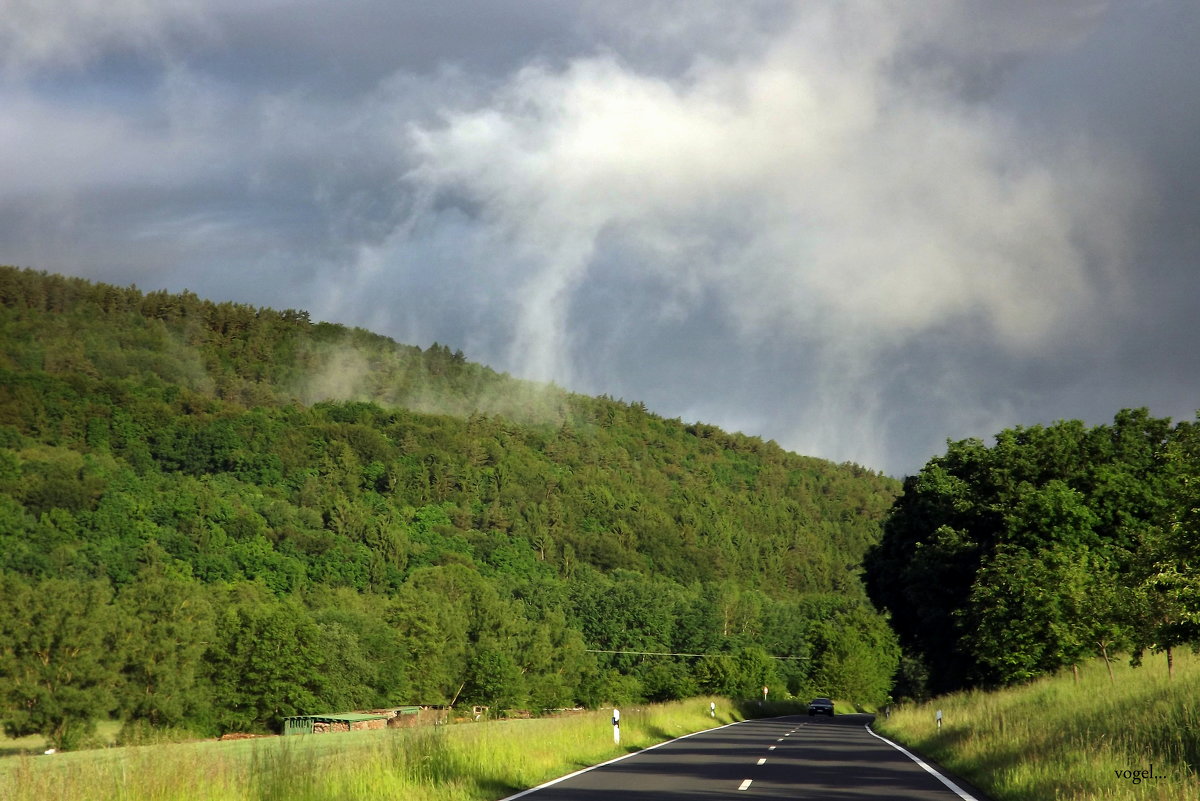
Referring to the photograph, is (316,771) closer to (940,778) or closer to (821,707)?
(940,778)

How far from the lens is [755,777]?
20844 mm

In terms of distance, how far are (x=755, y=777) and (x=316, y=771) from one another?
7235 millimetres

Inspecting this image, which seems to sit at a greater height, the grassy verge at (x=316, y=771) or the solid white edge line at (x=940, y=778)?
the grassy verge at (x=316, y=771)

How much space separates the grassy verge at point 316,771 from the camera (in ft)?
47.6

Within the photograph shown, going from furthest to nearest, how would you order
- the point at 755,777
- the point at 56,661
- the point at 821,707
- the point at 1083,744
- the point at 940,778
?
the point at 56,661
the point at 821,707
the point at 940,778
the point at 755,777
the point at 1083,744

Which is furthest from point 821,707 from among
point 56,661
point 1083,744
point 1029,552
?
point 56,661

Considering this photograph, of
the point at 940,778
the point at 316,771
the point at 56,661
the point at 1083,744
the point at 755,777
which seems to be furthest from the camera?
the point at 56,661

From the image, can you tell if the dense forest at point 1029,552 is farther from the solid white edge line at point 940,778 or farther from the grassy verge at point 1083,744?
the solid white edge line at point 940,778

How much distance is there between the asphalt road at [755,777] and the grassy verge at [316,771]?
105cm

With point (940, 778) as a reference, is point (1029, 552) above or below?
above

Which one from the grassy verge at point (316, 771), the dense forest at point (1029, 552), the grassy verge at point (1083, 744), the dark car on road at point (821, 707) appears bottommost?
the dark car on road at point (821, 707)

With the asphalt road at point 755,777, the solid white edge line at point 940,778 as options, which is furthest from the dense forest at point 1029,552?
the asphalt road at point 755,777

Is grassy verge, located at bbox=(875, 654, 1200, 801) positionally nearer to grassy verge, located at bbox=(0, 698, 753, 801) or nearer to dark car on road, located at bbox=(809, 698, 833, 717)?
grassy verge, located at bbox=(0, 698, 753, 801)

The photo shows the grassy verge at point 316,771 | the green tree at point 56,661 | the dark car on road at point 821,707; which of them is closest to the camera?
the grassy verge at point 316,771
